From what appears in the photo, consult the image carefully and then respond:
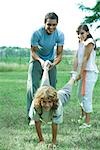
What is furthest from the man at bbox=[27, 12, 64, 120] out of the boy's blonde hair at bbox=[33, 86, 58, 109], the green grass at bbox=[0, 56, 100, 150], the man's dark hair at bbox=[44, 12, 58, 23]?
the boy's blonde hair at bbox=[33, 86, 58, 109]

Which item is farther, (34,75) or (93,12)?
(93,12)

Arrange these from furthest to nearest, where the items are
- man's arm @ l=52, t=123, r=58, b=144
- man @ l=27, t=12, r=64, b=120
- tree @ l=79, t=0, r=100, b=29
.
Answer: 1. tree @ l=79, t=0, r=100, b=29
2. man @ l=27, t=12, r=64, b=120
3. man's arm @ l=52, t=123, r=58, b=144

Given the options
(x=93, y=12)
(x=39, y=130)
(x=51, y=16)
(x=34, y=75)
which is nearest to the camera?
(x=39, y=130)

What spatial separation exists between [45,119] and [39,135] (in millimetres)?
227

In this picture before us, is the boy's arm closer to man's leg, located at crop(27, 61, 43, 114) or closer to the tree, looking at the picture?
man's leg, located at crop(27, 61, 43, 114)

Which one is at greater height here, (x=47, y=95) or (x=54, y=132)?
(x=47, y=95)

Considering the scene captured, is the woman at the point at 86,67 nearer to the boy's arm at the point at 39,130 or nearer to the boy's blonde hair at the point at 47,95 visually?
the boy's arm at the point at 39,130

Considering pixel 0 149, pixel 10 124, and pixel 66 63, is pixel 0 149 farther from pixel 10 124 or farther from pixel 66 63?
pixel 66 63

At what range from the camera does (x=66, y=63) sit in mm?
37938

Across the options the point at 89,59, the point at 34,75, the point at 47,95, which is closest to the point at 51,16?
the point at 89,59

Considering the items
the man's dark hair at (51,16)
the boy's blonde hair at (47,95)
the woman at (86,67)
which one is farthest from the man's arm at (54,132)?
the man's dark hair at (51,16)

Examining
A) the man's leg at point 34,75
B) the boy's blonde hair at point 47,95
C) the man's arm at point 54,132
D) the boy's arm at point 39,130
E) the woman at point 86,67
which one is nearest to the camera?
the boy's blonde hair at point 47,95

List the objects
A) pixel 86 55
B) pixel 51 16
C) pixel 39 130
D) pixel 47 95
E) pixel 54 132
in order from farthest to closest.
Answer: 1. pixel 86 55
2. pixel 51 16
3. pixel 39 130
4. pixel 54 132
5. pixel 47 95

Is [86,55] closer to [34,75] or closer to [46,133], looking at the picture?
[34,75]
